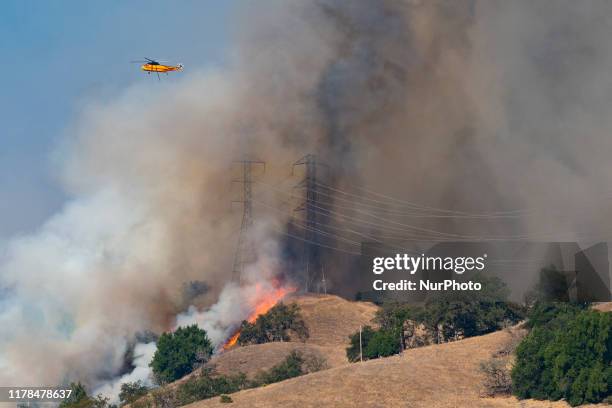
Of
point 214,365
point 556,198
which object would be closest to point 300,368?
point 214,365

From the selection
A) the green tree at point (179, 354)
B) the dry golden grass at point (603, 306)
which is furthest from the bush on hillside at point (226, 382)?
the dry golden grass at point (603, 306)

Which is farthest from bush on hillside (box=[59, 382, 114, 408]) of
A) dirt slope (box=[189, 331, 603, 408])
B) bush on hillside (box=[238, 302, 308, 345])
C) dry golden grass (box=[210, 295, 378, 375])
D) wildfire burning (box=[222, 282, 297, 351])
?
wildfire burning (box=[222, 282, 297, 351])

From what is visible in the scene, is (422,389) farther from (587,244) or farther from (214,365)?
(587,244)

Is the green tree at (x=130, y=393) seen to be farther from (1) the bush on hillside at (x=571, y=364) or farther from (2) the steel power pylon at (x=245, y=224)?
(1) the bush on hillside at (x=571, y=364)

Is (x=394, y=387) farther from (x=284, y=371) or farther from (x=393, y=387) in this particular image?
(x=284, y=371)

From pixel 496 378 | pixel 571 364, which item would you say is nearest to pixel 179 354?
pixel 496 378

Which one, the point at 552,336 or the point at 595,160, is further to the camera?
the point at 595,160
